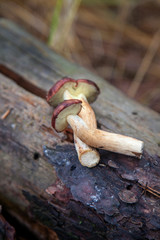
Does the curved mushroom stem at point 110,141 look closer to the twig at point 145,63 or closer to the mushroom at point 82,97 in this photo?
the mushroom at point 82,97

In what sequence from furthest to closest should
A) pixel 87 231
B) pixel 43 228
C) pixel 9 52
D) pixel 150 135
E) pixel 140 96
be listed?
pixel 140 96 < pixel 9 52 < pixel 150 135 < pixel 43 228 < pixel 87 231

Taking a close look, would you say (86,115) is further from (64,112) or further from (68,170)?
(68,170)

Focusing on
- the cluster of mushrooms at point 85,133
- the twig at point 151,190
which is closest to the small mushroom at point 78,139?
the cluster of mushrooms at point 85,133

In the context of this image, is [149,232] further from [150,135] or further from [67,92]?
[67,92]

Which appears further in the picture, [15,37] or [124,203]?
[15,37]

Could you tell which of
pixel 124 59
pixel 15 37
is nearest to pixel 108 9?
pixel 124 59
